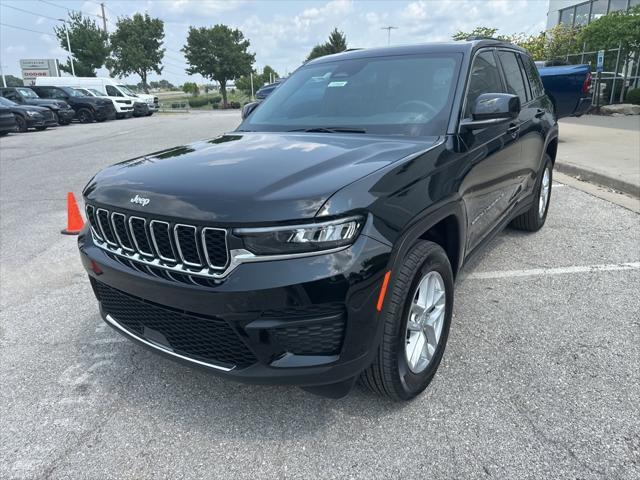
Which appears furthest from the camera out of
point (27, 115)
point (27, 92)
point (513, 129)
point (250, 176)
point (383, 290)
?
point (27, 92)

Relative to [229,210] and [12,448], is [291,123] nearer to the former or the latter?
[229,210]

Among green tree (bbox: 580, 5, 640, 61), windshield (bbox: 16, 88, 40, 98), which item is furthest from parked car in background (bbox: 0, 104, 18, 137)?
green tree (bbox: 580, 5, 640, 61)

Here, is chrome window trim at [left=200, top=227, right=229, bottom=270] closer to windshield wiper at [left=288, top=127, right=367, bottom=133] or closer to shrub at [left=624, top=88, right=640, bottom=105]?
windshield wiper at [left=288, top=127, right=367, bottom=133]

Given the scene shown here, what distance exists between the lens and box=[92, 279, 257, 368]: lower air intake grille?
82.3 inches

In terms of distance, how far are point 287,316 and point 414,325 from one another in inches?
32.1

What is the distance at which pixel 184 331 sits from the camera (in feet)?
7.27

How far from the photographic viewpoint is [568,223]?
559 cm

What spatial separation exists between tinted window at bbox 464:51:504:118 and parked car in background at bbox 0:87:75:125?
22.3m

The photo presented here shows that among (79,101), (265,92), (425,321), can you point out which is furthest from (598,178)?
(79,101)

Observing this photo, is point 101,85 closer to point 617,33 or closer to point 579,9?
point 617,33

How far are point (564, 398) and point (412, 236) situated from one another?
123 cm

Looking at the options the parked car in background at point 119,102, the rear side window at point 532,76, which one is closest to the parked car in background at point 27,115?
the parked car in background at point 119,102

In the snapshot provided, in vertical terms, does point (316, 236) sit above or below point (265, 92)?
below

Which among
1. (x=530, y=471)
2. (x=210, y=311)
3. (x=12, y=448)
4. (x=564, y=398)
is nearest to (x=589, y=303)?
(x=564, y=398)
